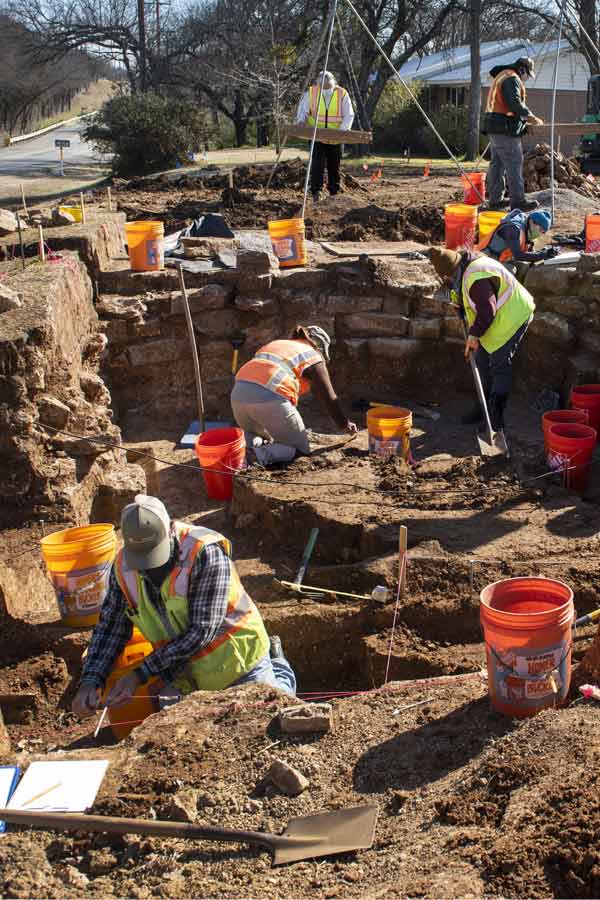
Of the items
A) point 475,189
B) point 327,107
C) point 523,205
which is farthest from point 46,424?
point 475,189

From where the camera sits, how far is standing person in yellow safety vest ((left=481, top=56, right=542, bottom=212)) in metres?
10.4

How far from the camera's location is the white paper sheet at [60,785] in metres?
3.40

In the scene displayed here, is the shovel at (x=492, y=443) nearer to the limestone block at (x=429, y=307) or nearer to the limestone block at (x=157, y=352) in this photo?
the limestone block at (x=429, y=307)

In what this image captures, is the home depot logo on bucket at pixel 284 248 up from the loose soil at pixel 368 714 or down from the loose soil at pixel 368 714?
up

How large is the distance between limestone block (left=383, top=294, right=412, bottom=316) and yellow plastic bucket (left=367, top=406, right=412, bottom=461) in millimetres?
2233

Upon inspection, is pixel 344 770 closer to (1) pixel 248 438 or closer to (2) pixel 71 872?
(2) pixel 71 872

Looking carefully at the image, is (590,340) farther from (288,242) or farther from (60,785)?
(60,785)

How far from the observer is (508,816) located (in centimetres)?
298

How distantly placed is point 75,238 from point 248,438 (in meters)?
2.93

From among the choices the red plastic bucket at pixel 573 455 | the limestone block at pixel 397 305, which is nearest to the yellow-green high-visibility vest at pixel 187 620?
the red plastic bucket at pixel 573 455

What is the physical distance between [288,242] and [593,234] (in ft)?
9.81

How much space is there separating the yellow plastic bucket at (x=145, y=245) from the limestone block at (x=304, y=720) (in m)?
6.37

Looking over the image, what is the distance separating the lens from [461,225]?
9.73 meters

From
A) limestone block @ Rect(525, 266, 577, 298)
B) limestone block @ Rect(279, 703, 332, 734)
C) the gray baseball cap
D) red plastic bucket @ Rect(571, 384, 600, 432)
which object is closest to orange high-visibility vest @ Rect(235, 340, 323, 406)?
red plastic bucket @ Rect(571, 384, 600, 432)
